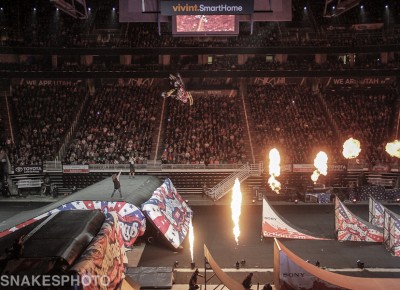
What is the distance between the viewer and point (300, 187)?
27.7 metres

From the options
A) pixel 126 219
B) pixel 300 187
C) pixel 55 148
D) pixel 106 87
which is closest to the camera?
pixel 126 219

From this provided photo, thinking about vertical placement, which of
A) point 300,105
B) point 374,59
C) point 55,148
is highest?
point 374,59

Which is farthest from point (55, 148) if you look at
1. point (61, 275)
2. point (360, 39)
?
point (360, 39)

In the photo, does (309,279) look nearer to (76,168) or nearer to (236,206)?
(236,206)

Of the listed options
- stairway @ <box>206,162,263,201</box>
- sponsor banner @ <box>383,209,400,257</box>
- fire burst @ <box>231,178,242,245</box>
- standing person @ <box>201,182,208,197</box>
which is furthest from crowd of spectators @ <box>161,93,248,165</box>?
sponsor banner @ <box>383,209,400,257</box>

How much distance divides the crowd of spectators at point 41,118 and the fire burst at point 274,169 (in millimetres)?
15025

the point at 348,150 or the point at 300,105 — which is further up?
the point at 300,105

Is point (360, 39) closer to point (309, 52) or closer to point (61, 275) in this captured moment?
point (309, 52)

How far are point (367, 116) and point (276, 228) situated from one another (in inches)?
750

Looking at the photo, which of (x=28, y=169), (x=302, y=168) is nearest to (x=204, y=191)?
(x=302, y=168)

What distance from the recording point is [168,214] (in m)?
18.4

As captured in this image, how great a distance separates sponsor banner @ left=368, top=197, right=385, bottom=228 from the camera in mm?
17734

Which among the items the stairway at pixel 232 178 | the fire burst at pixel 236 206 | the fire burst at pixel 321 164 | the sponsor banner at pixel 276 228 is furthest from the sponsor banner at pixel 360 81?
the sponsor banner at pixel 276 228

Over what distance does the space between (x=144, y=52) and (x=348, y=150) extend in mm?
18217
